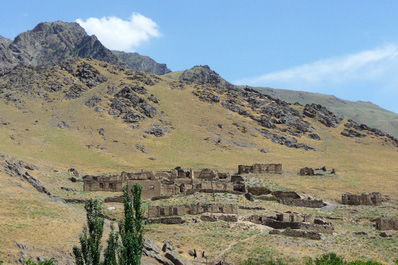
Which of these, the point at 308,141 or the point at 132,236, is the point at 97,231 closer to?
the point at 132,236

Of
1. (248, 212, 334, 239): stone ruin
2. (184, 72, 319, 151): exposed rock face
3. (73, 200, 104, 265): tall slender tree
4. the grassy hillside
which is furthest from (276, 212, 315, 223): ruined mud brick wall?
(184, 72, 319, 151): exposed rock face

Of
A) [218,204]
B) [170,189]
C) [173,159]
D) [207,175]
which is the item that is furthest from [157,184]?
[173,159]

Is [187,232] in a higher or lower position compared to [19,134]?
lower

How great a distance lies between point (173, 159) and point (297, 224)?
64030 millimetres

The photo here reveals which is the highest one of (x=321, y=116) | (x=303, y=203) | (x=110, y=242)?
(x=321, y=116)

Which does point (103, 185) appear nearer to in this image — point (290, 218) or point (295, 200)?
point (295, 200)

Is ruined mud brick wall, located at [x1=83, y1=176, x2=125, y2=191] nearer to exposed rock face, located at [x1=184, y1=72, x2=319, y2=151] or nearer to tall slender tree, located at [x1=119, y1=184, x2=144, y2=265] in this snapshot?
tall slender tree, located at [x1=119, y1=184, x2=144, y2=265]

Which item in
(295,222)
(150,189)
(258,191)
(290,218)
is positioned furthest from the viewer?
(258,191)

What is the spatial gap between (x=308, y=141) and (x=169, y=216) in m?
96.6

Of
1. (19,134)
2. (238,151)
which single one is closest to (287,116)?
(238,151)

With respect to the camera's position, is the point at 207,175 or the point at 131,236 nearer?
the point at 131,236

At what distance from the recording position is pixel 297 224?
42.3 m

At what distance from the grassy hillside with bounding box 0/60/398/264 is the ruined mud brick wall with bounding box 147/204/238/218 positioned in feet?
10.7

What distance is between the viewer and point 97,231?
A: 25.5m
